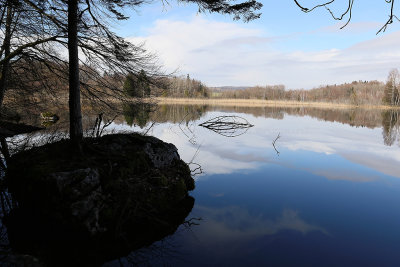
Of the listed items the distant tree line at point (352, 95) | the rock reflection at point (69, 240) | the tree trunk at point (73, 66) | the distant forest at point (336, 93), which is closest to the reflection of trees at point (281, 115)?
the distant forest at point (336, 93)

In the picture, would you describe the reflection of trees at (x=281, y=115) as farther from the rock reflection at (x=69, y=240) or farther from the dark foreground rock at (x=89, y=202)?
the rock reflection at (x=69, y=240)

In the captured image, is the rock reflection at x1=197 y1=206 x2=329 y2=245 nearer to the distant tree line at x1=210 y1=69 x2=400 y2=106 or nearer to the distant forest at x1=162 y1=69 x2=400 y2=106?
the distant forest at x1=162 y1=69 x2=400 y2=106

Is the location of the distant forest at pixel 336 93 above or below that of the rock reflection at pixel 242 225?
above

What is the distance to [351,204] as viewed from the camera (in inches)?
260

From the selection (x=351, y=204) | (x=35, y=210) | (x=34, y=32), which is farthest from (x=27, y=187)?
(x=351, y=204)

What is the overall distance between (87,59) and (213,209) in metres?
5.12

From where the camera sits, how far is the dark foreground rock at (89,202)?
440 cm

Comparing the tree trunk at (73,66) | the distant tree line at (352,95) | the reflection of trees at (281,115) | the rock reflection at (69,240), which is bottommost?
the rock reflection at (69,240)

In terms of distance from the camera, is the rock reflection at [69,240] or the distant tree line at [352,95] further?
the distant tree line at [352,95]

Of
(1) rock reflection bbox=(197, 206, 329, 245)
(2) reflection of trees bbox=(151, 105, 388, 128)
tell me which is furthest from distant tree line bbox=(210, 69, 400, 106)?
(1) rock reflection bbox=(197, 206, 329, 245)

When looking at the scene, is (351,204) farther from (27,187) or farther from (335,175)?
(27,187)

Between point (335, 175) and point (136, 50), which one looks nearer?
point (136, 50)

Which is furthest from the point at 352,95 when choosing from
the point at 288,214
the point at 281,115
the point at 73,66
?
the point at 73,66

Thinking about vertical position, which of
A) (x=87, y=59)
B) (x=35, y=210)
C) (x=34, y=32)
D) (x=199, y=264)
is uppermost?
(x=34, y=32)
